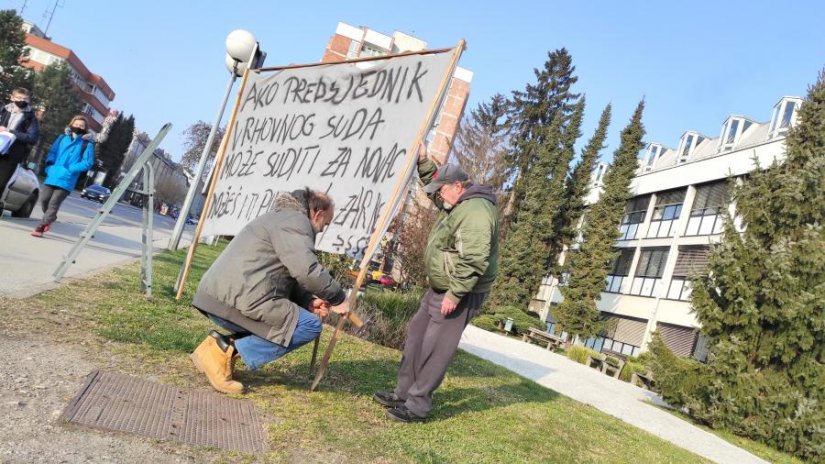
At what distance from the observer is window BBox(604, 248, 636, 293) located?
3484 cm

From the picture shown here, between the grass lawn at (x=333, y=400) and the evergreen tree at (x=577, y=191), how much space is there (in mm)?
32784

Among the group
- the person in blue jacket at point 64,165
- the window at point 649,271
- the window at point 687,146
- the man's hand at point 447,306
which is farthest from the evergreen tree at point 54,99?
the man's hand at point 447,306

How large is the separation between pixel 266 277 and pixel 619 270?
3413 centimetres

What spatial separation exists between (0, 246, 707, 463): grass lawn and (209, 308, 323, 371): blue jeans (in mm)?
252

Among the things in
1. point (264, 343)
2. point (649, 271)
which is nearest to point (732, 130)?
point (649, 271)

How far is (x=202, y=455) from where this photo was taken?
283 cm

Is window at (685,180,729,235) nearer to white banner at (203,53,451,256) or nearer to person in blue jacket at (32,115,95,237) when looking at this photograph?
white banner at (203,53,451,256)

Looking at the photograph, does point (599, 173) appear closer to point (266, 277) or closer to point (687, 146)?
point (687, 146)

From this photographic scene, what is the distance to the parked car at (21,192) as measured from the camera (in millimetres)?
10062

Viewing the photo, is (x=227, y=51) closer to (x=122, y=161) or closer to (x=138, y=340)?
(x=138, y=340)

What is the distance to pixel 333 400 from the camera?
4.40m

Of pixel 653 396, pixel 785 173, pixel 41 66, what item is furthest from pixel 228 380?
pixel 41 66

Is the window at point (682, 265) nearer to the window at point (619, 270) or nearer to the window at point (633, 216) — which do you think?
the window at point (619, 270)

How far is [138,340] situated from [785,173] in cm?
1274
